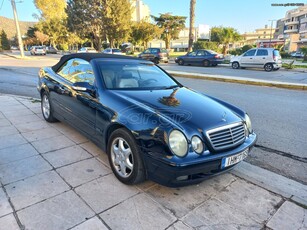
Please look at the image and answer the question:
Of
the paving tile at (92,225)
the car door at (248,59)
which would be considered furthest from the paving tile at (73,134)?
the car door at (248,59)

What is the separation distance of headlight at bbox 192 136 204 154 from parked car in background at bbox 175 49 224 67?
1906 centimetres

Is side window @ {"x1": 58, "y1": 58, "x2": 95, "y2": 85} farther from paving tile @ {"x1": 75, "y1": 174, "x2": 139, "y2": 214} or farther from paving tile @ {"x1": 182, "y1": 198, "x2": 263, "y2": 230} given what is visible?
paving tile @ {"x1": 182, "y1": 198, "x2": 263, "y2": 230}

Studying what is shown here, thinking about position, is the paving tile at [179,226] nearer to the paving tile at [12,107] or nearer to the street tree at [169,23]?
the paving tile at [12,107]

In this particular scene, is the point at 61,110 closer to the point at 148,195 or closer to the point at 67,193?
the point at 67,193

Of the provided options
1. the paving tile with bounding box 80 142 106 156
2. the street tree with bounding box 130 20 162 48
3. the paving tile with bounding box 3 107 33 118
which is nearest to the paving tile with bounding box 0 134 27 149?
the paving tile with bounding box 80 142 106 156

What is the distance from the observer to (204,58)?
20500 mm

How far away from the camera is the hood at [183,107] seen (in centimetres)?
247

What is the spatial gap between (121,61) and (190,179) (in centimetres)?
227

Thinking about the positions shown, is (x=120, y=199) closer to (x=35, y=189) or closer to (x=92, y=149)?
(x=35, y=189)

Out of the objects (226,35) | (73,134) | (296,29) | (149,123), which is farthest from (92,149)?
(296,29)

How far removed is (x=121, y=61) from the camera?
147 inches

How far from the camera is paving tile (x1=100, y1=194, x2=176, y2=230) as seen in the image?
2123 millimetres

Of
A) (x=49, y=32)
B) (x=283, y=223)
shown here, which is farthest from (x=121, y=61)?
(x=49, y=32)

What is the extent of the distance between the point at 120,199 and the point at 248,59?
A: 17582 millimetres
